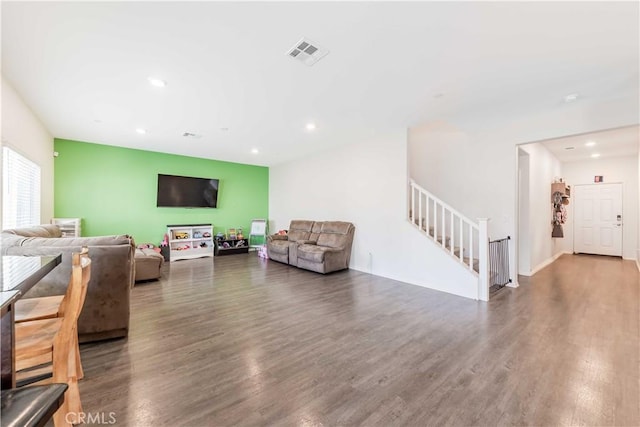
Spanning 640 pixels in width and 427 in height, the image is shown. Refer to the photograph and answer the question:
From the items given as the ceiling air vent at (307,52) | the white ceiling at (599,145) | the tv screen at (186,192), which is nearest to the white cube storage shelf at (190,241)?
the tv screen at (186,192)

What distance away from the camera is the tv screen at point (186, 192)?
675 cm

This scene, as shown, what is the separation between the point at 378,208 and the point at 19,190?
568 centimetres

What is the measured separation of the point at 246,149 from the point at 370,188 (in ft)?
10.3

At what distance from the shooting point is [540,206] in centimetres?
582

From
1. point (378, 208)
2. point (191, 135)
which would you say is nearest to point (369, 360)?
point (378, 208)

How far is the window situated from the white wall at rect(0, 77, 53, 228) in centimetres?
13

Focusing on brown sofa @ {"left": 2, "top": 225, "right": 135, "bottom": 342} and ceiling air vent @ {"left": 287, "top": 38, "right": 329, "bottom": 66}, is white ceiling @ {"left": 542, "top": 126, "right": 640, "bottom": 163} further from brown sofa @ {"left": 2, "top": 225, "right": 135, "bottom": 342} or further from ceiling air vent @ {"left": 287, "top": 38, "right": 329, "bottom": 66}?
brown sofa @ {"left": 2, "top": 225, "right": 135, "bottom": 342}

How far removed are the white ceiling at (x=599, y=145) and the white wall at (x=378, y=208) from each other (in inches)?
108

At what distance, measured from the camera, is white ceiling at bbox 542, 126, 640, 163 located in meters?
5.04

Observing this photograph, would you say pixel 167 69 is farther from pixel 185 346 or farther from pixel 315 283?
pixel 315 283

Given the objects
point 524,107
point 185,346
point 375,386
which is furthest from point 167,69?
point 524,107

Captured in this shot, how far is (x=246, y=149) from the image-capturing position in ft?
21.2

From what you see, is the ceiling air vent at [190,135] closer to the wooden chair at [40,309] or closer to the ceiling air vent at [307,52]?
the ceiling air vent at [307,52]

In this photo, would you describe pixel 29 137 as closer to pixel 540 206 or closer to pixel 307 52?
pixel 307 52
